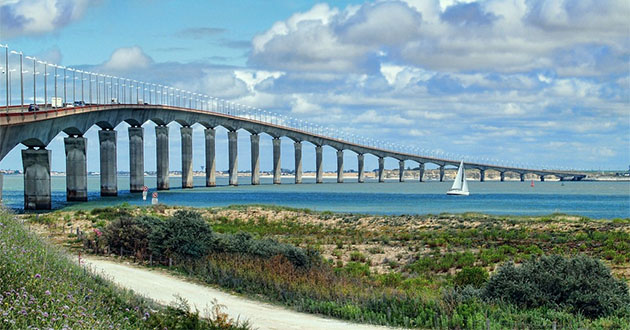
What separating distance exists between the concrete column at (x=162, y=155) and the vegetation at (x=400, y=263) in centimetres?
8390

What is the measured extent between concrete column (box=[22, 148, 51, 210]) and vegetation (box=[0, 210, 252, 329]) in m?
60.8

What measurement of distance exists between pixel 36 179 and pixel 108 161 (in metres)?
32.1

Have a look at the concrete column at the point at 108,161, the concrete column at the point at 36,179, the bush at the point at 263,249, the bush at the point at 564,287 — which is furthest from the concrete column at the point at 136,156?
the bush at the point at 564,287

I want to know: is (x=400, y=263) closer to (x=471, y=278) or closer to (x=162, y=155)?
(x=471, y=278)

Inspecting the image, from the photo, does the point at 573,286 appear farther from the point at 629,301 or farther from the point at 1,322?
the point at 1,322

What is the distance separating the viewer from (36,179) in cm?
8231

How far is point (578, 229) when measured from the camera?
167 feet

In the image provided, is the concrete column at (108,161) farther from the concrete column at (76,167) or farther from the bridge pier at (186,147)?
the bridge pier at (186,147)

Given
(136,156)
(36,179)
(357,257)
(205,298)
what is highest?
(136,156)

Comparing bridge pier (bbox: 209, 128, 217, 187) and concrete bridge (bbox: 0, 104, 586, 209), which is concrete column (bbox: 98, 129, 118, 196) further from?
bridge pier (bbox: 209, 128, 217, 187)

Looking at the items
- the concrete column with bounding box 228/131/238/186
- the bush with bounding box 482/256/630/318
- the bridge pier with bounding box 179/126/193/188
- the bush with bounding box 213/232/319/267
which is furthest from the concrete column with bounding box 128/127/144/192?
the bush with bounding box 482/256/630/318

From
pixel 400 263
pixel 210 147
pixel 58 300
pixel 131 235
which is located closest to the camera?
pixel 58 300

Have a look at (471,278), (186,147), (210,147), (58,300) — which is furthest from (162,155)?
(58,300)

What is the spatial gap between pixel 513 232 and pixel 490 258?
13.6 m
